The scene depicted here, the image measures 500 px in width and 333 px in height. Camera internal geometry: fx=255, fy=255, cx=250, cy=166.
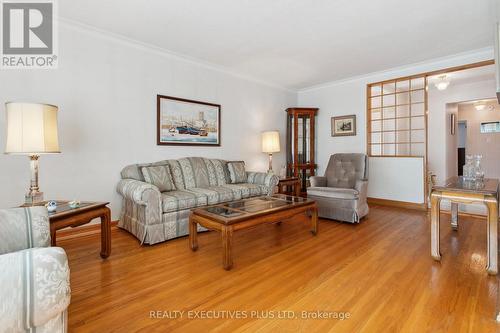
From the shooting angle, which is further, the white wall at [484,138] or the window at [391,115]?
the white wall at [484,138]

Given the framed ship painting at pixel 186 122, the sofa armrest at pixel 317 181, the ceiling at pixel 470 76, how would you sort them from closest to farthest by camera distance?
the framed ship painting at pixel 186 122
the sofa armrest at pixel 317 181
the ceiling at pixel 470 76

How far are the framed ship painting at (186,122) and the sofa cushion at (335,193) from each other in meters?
1.77

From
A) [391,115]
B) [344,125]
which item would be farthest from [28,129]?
[391,115]

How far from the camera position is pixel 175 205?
9.31 feet

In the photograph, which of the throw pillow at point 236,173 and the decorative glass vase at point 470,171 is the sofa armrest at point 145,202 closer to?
the throw pillow at point 236,173

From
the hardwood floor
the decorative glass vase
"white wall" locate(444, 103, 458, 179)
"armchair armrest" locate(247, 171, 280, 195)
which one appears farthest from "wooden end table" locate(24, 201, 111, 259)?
"white wall" locate(444, 103, 458, 179)

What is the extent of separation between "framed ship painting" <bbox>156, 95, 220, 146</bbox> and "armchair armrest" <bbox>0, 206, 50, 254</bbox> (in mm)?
2536

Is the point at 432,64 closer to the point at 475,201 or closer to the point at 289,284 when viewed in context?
the point at 475,201

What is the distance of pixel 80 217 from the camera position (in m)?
2.01

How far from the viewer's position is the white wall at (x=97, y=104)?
2.63m

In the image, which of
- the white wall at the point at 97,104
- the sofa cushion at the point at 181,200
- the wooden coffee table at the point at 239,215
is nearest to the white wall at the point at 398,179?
the wooden coffee table at the point at 239,215

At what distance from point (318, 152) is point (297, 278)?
13.0 feet

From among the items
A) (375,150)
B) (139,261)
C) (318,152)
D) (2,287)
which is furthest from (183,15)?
(375,150)

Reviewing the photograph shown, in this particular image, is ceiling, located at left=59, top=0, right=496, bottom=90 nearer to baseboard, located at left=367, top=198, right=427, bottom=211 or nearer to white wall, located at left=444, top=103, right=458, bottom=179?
baseboard, located at left=367, top=198, right=427, bottom=211
